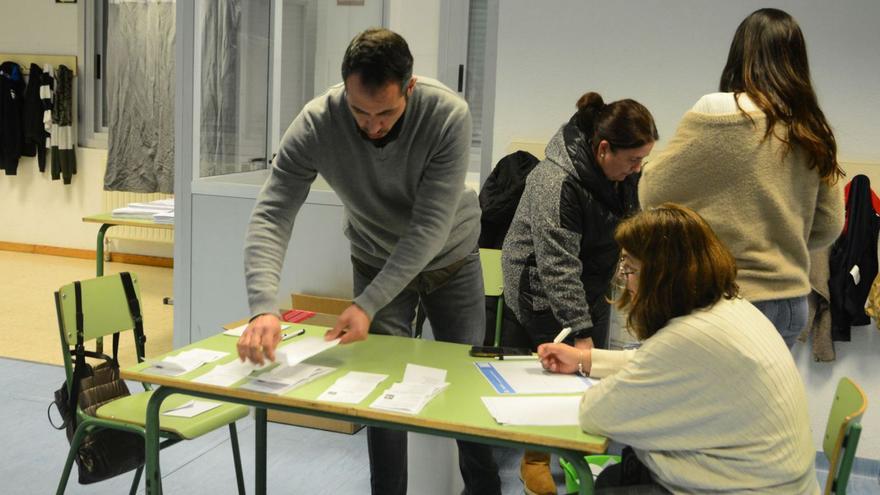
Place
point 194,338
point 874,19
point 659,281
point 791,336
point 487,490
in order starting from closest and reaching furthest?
1. point 659,281
2. point 791,336
3. point 487,490
4. point 874,19
5. point 194,338

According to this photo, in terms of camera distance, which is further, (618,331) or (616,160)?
(618,331)

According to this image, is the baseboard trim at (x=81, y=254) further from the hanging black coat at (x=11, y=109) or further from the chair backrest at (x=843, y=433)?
the chair backrest at (x=843, y=433)

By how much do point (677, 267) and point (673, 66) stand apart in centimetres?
229

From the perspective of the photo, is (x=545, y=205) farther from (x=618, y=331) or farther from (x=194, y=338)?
(x=194, y=338)

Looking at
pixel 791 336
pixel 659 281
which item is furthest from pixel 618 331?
pixel 659 281

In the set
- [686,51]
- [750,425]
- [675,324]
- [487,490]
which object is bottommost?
[487,490]

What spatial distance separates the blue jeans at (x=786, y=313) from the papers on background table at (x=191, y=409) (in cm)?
155

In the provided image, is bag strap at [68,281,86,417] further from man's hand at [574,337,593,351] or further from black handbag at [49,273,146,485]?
man's hand at [574,337,593,351]

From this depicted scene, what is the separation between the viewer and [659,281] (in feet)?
5.74

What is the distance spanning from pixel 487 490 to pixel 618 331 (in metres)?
1.42

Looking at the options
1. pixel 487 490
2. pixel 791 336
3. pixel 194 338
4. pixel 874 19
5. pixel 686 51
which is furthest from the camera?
pixel 194 338

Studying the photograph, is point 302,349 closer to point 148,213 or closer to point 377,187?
point 377,187

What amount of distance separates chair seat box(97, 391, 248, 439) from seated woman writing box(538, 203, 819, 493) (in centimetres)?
122

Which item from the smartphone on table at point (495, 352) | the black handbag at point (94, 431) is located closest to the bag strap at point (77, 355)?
the black handbag at point (94, 431)
